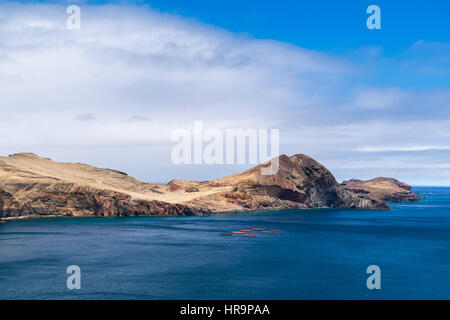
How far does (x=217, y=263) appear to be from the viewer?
71.5m

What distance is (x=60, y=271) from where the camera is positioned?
64.4m

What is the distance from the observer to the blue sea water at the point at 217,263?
53.3m

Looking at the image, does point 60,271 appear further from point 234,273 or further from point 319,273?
point 319,273

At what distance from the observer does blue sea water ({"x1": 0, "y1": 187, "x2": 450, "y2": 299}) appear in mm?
53344

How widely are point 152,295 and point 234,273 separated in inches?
669

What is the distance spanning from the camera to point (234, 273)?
63656mm
